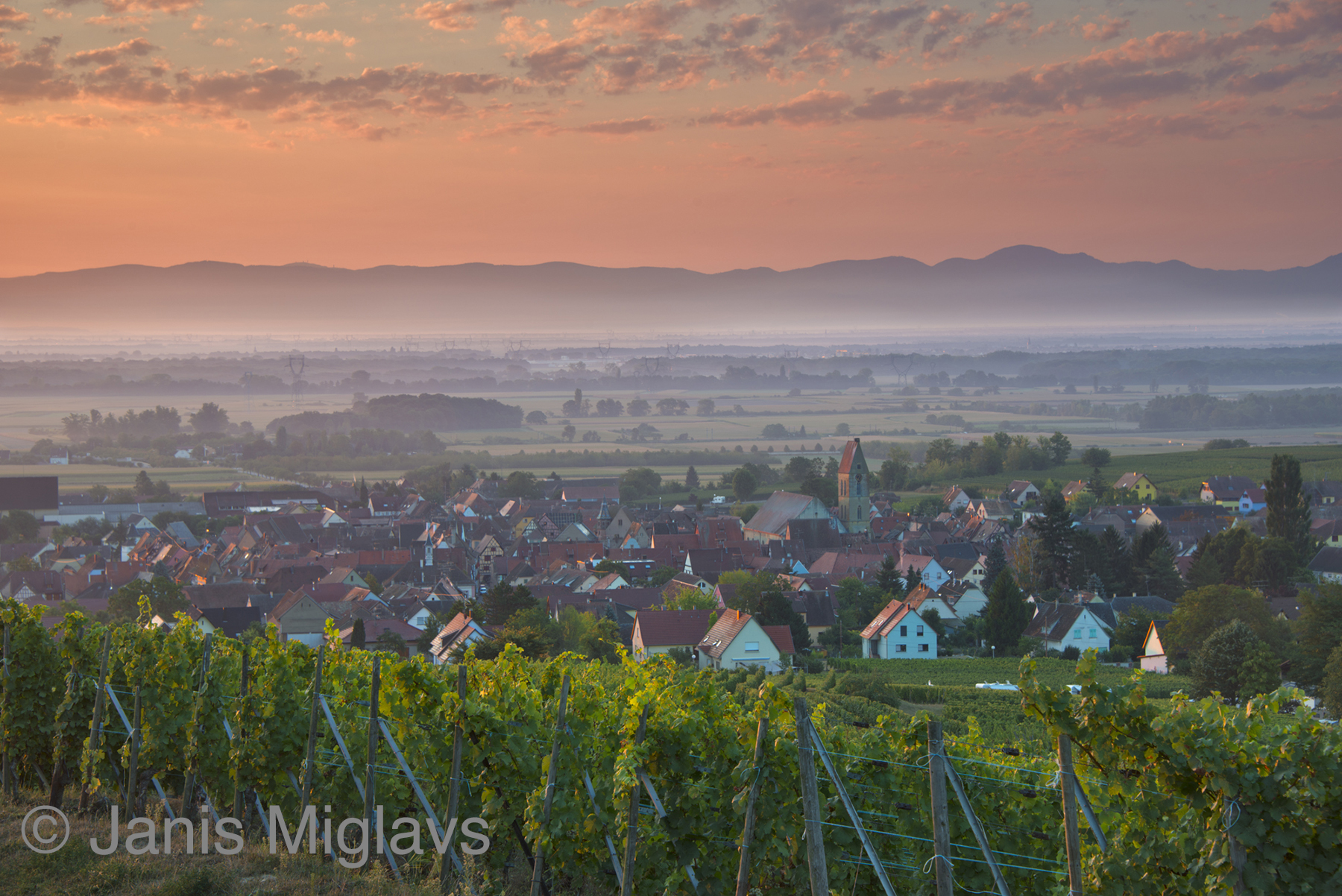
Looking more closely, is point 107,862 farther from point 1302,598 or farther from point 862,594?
point 862,594

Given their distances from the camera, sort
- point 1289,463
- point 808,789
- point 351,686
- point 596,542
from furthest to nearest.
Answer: point 596,542, point 1289,463, point 351,686, point 808,789

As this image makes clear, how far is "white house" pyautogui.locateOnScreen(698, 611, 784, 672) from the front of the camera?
1519 inches

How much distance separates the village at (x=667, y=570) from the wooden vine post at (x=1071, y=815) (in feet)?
23.2

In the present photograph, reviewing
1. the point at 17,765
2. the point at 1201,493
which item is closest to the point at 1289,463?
the point at 1201,493

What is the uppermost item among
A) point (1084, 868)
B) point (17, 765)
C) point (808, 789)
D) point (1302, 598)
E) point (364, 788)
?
point (808, 789)

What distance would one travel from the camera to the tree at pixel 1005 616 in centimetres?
4519

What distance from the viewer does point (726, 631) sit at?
1565 inches

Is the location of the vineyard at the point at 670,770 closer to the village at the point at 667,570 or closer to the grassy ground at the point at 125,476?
the village at the point at 667,570

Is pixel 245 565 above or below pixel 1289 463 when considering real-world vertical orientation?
below

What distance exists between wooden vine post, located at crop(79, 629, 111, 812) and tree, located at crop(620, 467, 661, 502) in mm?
98542

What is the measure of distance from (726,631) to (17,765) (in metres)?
30.8

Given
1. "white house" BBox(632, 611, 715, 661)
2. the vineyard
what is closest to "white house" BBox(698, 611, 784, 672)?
"white house" BBox(632, 611, 715, 661)

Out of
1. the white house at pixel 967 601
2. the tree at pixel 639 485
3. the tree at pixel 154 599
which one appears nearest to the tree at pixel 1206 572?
the white house at pixel 967 601

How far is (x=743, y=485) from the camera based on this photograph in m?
104
